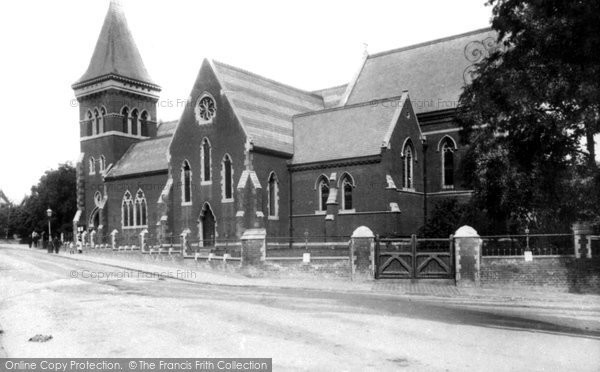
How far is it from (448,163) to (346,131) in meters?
7.02

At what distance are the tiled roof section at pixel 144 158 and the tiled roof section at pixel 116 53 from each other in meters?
6.31

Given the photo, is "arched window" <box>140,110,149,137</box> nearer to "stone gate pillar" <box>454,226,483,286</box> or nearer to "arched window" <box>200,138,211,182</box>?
"arched window" <box>200,138,211,182</box>

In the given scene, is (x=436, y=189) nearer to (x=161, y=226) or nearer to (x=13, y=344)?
(x=161, y=226)

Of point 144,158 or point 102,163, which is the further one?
point 102,163

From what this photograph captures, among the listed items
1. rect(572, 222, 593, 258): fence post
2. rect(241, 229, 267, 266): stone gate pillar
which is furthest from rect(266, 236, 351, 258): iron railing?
rect(572, 222, 593, 258): fence post

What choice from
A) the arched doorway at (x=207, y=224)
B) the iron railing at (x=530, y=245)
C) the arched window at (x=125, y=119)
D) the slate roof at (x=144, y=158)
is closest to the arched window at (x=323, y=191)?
the arched doorway at (x=207, y=224)

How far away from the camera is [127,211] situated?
4622cm

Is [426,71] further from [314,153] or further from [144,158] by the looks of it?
[144,158]

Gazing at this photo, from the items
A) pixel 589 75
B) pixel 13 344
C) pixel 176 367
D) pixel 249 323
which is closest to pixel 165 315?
pixel 249 323

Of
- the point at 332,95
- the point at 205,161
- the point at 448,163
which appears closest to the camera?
the point at 448,163

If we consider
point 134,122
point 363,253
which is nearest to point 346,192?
point 363,253

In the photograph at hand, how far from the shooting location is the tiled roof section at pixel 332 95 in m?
45.7

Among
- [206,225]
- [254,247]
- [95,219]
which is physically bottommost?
[254,247]

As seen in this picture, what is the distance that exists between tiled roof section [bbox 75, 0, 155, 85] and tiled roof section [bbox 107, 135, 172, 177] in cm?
631
